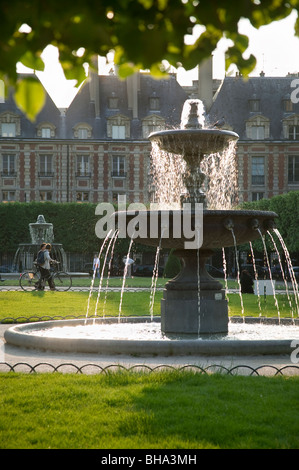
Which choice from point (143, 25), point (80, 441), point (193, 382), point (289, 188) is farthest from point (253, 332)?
point (289, 188)

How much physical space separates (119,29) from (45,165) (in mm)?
45860

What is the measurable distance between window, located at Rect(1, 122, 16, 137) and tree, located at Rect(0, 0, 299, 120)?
149 feet

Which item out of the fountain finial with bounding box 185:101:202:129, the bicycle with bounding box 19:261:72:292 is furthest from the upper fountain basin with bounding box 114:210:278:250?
the bicycle with bounding box 19:261:72:292

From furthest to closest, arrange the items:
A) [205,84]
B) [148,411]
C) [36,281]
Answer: [205,84]
[36,281]
[148,411]

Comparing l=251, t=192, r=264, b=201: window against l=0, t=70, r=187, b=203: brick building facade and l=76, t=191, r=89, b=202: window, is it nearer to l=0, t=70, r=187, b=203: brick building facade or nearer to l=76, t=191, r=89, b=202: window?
l=0, t=70, r=187, b=203: brick building facade

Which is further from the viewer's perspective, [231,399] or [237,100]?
[237,100]

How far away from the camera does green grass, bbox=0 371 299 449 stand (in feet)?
14.0

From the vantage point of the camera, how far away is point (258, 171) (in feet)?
159

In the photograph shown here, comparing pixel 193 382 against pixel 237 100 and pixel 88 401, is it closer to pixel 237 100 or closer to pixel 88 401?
pixel 88 401

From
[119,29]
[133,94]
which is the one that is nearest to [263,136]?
[133,94]

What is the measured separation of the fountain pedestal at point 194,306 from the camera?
367 inches

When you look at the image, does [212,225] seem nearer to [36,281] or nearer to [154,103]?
[36,281]

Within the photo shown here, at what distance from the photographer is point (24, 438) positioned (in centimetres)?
432
